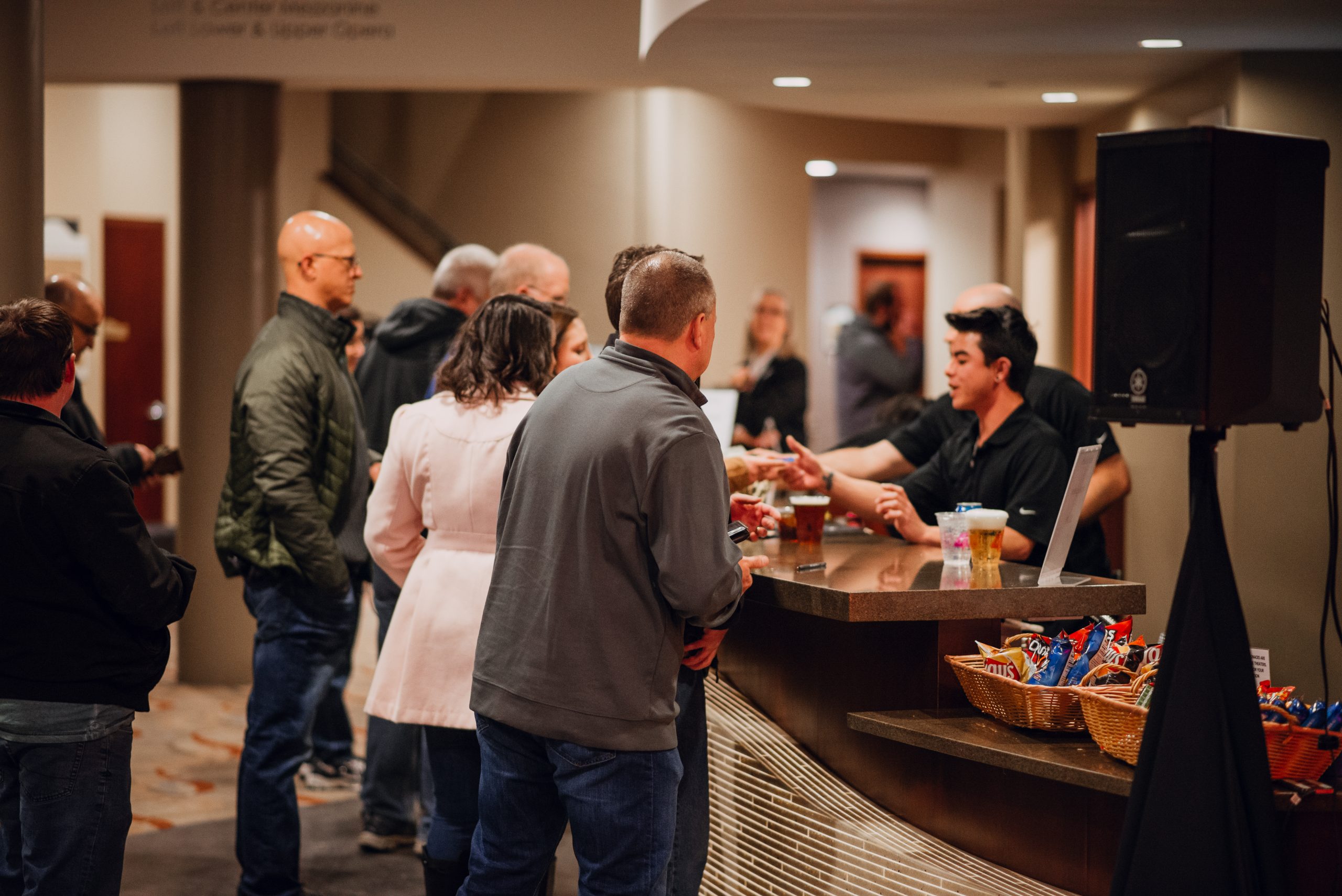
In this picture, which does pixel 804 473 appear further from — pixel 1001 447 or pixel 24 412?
pixel 24 412

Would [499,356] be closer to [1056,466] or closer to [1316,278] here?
[1056,466]

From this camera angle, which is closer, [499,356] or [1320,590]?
[499,356]

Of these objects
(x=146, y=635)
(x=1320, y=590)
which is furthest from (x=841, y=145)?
(x=146, y=635)

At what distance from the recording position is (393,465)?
3.19 metres

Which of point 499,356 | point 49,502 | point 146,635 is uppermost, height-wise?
point 499,356

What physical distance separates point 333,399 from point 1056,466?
6.37ft

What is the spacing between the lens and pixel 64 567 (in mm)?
2508

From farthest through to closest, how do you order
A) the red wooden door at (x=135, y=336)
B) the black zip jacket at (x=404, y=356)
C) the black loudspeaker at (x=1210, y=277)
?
the red wooden door at (x=135, y=336)
the black zip jacket at (x=404, y=356)
the black loudspeaker at (x=1210, y=277)

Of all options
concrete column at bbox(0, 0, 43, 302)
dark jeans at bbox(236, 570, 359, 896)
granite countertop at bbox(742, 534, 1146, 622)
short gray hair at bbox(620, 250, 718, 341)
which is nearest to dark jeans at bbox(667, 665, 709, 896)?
granite countertop at bbox(742, 534, 1146, 622)

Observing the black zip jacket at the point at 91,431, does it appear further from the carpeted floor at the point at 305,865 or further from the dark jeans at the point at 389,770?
the carpeted floor at the point at 305,865

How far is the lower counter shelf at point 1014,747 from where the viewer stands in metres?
2.35

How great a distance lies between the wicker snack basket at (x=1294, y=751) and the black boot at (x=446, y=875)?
1761 millimetres

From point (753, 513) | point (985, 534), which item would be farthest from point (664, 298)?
point (985, 534)

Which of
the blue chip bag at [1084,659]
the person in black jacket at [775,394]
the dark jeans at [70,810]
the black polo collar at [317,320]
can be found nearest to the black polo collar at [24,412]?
the dark jeans at [70,810]
